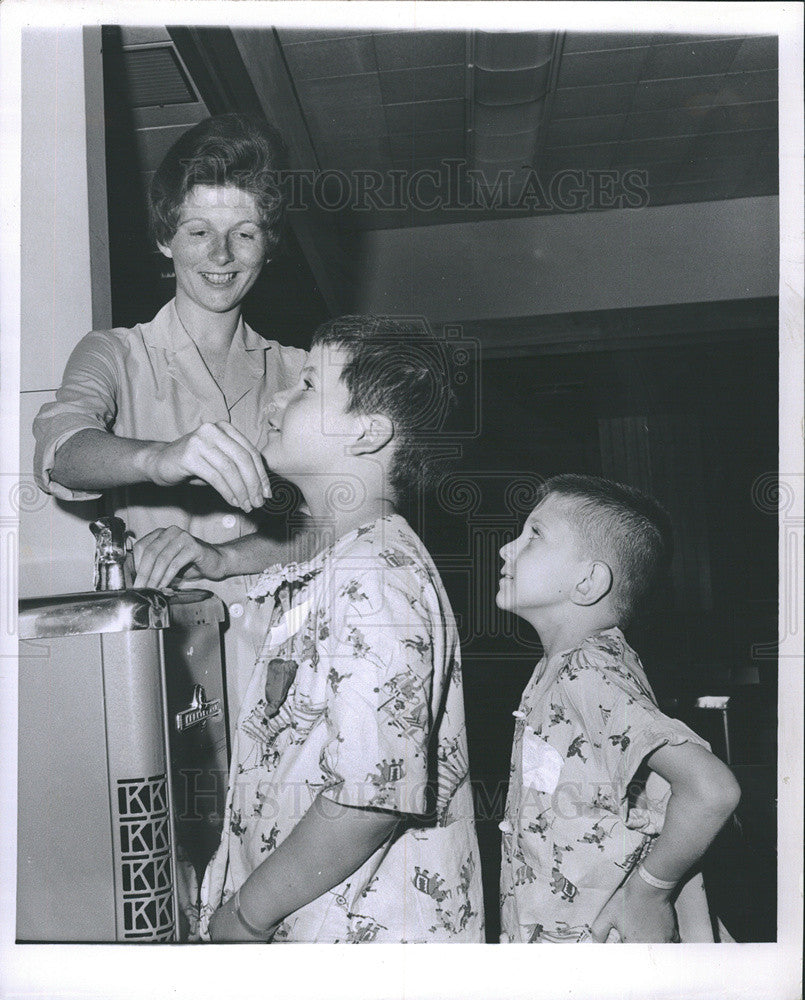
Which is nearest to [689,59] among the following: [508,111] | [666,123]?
[666,123]

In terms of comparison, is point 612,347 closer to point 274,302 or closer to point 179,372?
point 274,302

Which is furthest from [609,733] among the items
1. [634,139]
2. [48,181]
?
[48,181]

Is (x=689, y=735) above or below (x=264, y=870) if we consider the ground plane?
above

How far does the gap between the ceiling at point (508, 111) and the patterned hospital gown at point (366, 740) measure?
56cm

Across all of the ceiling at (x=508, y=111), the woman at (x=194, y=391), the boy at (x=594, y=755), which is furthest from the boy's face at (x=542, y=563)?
the ceiling at (x=508, y=111)

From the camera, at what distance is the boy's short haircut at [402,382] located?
1220 millimetres

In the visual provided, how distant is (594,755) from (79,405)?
36.5 inches

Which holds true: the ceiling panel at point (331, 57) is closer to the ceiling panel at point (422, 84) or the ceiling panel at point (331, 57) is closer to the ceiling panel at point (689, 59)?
the ceiling panel at point (422, 84)

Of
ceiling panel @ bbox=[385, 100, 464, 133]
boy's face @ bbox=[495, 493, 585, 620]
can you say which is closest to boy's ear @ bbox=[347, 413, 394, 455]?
boy's face @ bbox=[495, 493, 585, 620]

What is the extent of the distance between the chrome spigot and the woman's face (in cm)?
36

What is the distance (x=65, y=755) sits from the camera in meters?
1.22

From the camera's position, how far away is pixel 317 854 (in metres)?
1.13

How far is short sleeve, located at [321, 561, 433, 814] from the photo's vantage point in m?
1.12

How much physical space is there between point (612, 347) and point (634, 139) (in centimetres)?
33
